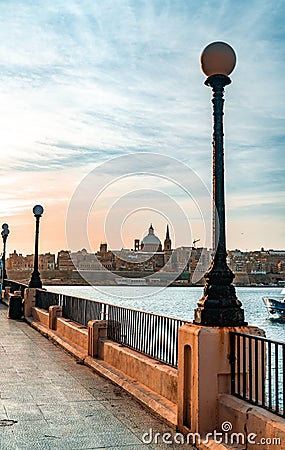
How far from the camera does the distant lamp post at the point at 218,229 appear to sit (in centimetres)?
Result: 615

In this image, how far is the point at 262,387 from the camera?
5.84 m

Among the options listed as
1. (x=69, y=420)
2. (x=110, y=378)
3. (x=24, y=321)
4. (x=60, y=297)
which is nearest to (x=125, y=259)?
(x=24, y=321)

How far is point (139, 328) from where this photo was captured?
9.68 m

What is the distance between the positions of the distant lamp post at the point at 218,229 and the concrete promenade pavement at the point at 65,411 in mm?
1466

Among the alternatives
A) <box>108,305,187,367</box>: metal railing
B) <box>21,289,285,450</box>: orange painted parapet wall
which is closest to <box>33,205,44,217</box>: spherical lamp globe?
<box>108,305,187,367</box>: metal railing

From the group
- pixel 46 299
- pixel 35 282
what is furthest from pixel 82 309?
pixel 35 282

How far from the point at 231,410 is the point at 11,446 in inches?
93.1

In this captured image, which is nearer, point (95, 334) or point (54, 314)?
point (95, 334)

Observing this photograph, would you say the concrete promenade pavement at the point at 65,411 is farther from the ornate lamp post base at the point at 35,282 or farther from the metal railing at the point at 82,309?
the ornate lamp post base at the point at 35,282

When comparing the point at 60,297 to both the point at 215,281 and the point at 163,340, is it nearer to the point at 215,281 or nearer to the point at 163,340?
the point at 163,340

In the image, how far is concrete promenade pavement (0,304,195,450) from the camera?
19.8 ft

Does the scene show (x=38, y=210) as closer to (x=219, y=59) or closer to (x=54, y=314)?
(x=54, y=314)

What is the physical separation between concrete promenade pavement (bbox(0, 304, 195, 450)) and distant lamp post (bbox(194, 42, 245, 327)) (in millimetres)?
1466

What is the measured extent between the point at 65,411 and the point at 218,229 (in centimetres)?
321
